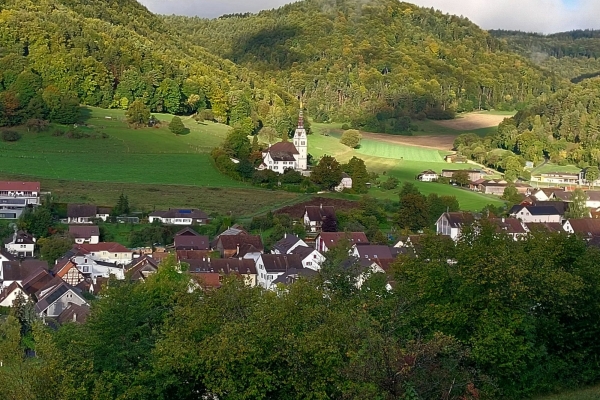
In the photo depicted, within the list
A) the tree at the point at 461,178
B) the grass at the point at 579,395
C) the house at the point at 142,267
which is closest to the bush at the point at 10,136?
the house at the point at 142,267

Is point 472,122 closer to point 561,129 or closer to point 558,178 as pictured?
point 561,129

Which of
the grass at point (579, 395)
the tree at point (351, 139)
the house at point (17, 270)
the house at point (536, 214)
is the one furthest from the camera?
the tree at point (351, 139)

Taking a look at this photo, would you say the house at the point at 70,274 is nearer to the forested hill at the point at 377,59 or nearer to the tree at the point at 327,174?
the tree at the point at 327,174

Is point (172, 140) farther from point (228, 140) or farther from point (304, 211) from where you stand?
point (304, 211)

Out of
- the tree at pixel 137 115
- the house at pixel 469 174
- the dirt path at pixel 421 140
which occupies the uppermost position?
the tree at pixel 137 115

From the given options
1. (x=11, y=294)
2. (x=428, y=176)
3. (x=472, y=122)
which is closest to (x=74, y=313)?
(x=11, y=294)

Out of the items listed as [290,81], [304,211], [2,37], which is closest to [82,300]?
[304,211]

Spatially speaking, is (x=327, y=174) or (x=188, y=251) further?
(x=327, y=174)
